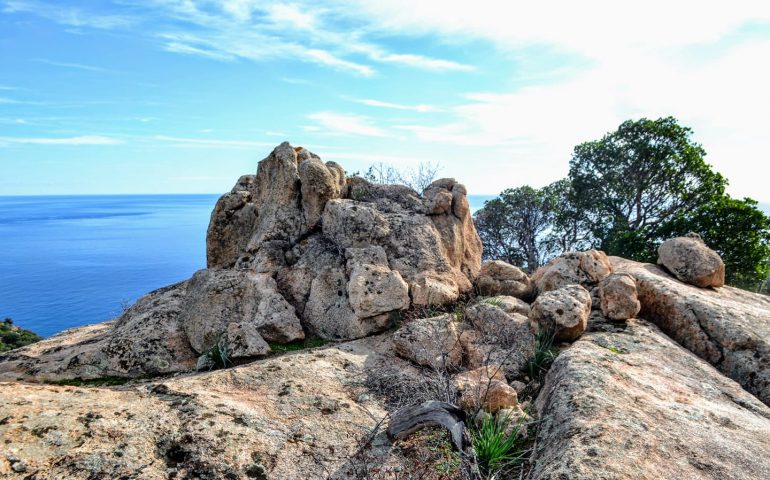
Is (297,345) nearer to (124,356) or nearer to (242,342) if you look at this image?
(242,342)

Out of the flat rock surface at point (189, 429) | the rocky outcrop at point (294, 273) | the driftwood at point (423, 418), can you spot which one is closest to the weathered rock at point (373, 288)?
the rocky outcrop at point (294, 273)

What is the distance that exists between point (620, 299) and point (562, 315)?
1.82m

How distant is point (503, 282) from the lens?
1285cm

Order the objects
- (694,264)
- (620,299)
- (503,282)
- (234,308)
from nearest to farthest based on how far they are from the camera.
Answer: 1. (620,299)
2. (234,308)
3. (694,264)
4. (503,282)

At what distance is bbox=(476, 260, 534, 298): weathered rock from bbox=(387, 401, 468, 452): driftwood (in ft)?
21.8

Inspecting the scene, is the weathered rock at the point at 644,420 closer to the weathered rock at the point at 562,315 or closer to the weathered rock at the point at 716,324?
the weathered rock at the point at 562,315

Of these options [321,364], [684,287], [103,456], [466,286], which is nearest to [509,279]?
[466,286]

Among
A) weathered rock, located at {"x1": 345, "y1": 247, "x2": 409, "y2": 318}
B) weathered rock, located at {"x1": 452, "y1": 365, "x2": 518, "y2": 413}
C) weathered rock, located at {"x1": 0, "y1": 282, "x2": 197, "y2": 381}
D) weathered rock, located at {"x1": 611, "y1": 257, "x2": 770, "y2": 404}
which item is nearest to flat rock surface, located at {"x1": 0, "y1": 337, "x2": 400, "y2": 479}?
weathered rock, located at {"x1": 452, "y1": 365, "x2": 518, "y2": 413}

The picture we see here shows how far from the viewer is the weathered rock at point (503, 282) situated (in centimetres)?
1262

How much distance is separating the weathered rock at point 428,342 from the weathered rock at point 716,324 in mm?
5233

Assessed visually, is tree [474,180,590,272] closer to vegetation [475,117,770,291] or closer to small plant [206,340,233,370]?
vegetation [475,117,770,291]

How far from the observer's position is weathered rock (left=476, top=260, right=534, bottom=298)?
12.6 metres

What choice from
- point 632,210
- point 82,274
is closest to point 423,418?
point 632,210

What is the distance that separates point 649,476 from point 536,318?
5.19 meters
